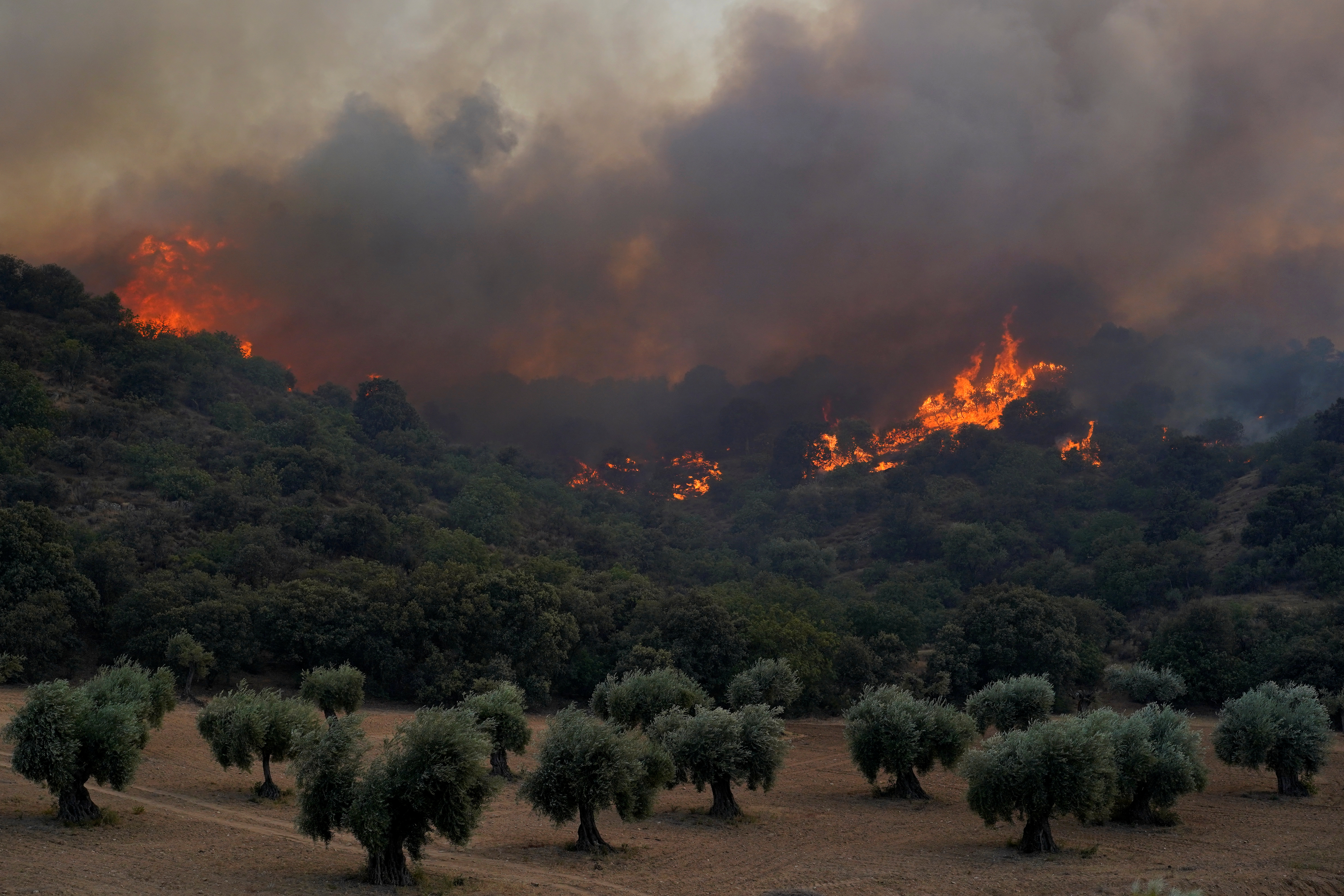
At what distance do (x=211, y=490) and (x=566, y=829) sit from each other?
217 ft

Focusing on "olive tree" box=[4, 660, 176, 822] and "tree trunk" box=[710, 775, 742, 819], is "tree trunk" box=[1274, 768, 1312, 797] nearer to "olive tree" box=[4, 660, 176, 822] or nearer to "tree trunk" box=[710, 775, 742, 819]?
"tree trunk" box=[710, 775, 742, 819]

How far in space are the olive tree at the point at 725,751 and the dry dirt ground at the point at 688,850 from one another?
56.8 inches

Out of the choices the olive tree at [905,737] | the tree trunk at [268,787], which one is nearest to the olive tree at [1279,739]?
the olive tree at [905,737]

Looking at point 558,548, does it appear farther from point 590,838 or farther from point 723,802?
point 590,838

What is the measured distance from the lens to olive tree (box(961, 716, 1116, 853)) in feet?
97.3

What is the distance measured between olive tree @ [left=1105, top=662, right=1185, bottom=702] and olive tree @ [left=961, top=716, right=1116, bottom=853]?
37.5m

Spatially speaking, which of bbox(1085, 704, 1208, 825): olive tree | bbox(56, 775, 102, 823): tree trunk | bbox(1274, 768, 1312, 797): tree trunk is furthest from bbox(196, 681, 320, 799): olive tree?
bbox(1274, 768, 1312, 797): tree trunk

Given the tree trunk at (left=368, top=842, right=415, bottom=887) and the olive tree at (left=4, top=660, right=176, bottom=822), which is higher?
the olive tree at (left=4, top=660, right=176, bottom=822)

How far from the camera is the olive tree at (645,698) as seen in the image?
143 feet

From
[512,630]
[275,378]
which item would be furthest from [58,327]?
[512,630]

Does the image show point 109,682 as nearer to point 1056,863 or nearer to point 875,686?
point 1056,863

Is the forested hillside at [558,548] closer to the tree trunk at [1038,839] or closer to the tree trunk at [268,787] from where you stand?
the tree trunk at [268,787]

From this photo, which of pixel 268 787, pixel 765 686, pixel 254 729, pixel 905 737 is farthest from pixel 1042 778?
pixel 268 787

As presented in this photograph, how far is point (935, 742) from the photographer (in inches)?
1572
